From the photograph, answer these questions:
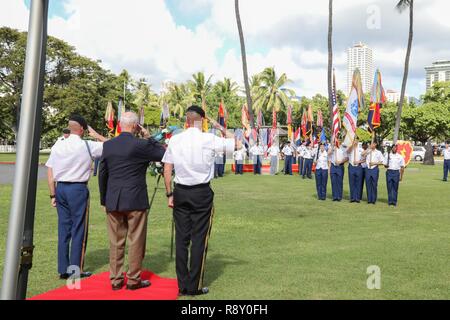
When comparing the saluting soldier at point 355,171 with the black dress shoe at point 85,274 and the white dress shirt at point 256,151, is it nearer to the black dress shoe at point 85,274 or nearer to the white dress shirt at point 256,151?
the black dress shoe at point 85,274

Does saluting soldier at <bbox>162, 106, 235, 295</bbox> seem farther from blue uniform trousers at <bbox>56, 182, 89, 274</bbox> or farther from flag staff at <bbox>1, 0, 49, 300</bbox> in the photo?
flag staff at <bbox>1, 0, 49, 300</bbox>

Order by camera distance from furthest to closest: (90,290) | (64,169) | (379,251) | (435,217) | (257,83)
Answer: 1. (257,83)
2. (435,217)
3. (379,251)
4. (64,169)
5. (90,290)

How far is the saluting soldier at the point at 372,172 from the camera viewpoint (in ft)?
44.9

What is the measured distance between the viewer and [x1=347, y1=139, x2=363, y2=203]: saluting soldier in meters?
14.1

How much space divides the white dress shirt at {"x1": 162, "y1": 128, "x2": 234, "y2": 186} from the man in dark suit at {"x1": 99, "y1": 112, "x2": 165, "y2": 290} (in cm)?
25

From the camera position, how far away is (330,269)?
625 cm

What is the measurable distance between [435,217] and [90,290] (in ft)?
27.8

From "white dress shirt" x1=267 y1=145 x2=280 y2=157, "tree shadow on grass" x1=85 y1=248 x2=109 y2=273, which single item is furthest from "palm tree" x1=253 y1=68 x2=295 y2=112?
"tree shadow on grass" x1=85 y1=248 x2=109 y2=273

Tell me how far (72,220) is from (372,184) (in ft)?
32.6

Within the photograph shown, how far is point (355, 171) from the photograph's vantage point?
46.9 feet

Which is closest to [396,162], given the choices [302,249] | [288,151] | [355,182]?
[355,182]

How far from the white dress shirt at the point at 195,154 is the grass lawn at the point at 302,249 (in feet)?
4.27

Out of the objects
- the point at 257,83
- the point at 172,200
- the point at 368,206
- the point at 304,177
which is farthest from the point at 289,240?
the point at 257,83
